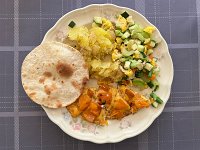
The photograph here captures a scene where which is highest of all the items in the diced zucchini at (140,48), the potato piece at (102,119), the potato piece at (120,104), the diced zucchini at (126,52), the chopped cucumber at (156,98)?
the diced zucchini at (140,48)

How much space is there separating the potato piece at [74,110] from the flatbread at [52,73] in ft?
0.09

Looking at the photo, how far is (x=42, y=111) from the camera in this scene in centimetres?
176

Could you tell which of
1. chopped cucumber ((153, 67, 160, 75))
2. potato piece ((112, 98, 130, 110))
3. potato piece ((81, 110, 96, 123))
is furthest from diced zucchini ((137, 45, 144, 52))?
potato piece ((81, 110, 96, 123))

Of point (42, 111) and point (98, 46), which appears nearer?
point (98, 46)

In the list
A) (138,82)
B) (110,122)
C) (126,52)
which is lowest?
(110,122)

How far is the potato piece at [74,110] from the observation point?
170cm

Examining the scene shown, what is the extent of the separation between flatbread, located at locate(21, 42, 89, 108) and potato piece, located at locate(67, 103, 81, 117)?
3 centimetres

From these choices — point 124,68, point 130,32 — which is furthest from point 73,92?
point 130,32

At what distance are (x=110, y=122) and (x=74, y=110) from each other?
A: 0.16 m

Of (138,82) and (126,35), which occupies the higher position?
(126,35)

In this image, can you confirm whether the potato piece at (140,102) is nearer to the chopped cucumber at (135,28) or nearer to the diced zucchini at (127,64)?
the diced zucchini at (127,64)

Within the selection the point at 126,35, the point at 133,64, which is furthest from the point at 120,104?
the point at 126,35

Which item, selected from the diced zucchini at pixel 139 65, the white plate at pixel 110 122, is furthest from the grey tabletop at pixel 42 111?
the diced zucchini at pixel 139 65

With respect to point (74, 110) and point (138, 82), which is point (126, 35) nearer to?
point (138, 82)
